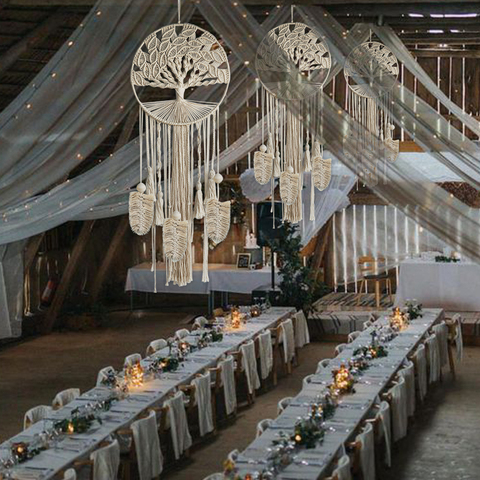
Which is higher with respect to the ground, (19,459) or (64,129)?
(64,129)

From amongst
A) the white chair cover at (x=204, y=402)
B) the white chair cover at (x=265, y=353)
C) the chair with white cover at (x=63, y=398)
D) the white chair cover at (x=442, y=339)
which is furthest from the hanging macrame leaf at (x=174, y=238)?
the white chair cover at (x=442, y=339)

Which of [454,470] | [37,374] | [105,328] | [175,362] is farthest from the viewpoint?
[105,328]

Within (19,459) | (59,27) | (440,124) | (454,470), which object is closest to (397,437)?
(454,470)

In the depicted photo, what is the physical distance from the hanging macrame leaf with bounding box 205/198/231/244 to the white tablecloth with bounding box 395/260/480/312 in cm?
789

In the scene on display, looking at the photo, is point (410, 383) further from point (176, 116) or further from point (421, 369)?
point (176, 116)

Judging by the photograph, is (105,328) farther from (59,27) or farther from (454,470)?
(454,470)

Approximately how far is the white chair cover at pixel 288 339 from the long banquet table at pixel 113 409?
541 millimetres

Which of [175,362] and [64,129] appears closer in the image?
[64,129]

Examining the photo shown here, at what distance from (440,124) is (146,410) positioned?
352 cm

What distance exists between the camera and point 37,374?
1384 centimetres

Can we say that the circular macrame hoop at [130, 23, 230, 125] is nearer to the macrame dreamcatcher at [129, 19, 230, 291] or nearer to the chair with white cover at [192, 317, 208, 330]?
the macrame dreamcatcher at [129, 19, 230, 291]

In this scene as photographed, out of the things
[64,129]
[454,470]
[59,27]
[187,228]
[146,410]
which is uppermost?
[59,27]

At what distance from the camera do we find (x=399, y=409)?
10062 mm

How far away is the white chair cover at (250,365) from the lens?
473 inches
